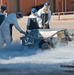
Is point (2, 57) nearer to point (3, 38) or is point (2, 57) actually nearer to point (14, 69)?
point (3, 38)

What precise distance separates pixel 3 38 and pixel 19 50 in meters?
0.82

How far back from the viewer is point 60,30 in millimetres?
13352

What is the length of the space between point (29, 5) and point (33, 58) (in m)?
43.7

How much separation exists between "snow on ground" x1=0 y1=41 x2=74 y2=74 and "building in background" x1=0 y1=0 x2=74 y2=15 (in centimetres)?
3856

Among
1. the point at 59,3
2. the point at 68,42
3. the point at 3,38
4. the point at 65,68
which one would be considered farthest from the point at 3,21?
the point at 59,3

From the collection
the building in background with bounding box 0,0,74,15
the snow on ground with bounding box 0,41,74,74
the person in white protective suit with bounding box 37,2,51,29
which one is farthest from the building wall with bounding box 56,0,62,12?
the snow on ground with bounding box 0,41,74,74

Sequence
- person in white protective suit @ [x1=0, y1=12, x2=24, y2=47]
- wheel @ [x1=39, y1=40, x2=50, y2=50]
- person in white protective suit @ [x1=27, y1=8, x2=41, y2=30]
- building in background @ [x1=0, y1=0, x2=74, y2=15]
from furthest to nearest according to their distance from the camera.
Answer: building in background @ [x1=0, y1=0, x2=74, y2=15] → person in white protective suit @ [x1=27, y1=8, x2=41, y2=30] → wheel @ [x1=39, y1=40, x2=50, y2=50] → person in white protective suit @ [x1=0, y1=12, x2=24, y2=47]

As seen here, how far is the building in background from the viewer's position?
173 feet

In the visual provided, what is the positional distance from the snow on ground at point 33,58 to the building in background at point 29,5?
38.6 m

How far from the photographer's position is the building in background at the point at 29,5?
52812 mm

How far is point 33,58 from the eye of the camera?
11711 mm

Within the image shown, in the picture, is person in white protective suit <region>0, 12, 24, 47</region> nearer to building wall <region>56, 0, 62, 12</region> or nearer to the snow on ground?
the snow on ground

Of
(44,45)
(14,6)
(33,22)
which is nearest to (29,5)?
(14,6)

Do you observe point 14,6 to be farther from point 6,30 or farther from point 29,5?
point 6,30
